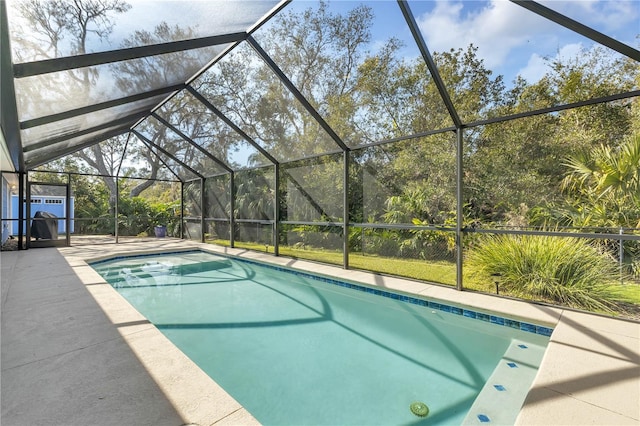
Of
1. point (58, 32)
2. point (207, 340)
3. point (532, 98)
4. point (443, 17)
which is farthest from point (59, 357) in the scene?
point (532, 98)

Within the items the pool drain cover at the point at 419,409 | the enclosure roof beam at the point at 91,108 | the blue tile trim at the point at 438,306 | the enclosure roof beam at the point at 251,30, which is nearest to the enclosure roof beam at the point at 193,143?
the enclosure roof beam at the point at 91,108

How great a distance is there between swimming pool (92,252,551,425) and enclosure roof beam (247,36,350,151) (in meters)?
2.73

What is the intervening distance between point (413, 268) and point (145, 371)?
5.03 metres

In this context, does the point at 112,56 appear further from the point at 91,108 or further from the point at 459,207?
the point at 459,207

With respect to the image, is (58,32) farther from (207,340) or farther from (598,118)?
(598,118)

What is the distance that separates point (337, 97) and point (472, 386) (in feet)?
14.8

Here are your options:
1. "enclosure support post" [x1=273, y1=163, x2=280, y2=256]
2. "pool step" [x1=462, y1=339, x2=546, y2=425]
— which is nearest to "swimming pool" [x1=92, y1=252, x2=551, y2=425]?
"pool step" [x1=462, y1=339, x2=546, y2=425]

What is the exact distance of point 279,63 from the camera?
194 inches

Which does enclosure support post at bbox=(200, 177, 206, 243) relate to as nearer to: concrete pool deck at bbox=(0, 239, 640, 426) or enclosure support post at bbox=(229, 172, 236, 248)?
enclosure support post at bbox=(229, 172, 236, 248)

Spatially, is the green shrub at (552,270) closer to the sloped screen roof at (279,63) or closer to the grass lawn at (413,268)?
the grass lawn at (413,268)

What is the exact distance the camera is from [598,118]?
5.41 meters

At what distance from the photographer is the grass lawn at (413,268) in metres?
4.28

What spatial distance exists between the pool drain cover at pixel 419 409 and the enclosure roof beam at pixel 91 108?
18.0ft

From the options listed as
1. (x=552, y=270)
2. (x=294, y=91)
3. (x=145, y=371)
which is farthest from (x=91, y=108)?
(x=552, y=270)
